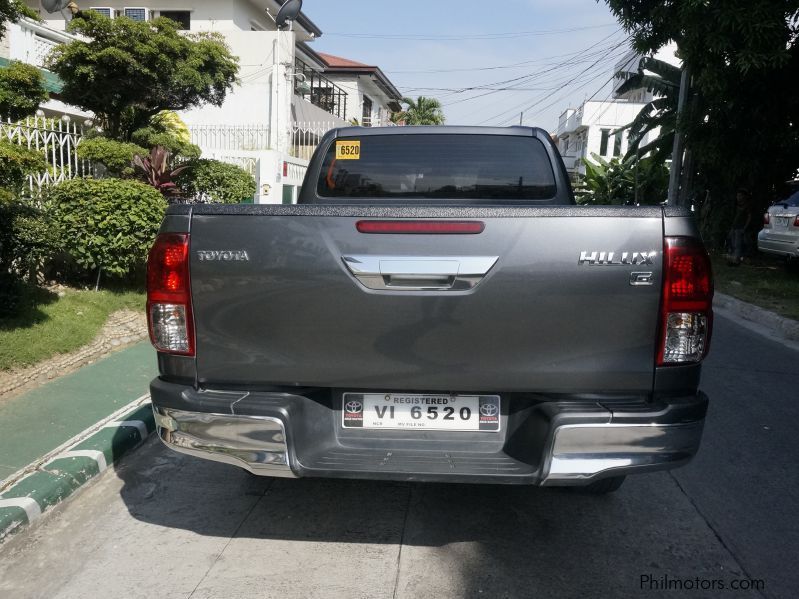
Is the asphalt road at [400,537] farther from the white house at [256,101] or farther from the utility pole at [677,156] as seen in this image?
the utility pole at [677,156]

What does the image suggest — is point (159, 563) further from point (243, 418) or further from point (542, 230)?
point (542, 230)

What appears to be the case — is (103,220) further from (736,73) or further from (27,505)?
(736,73)

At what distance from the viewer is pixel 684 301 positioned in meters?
2.53

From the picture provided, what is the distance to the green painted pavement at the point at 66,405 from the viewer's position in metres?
4.02

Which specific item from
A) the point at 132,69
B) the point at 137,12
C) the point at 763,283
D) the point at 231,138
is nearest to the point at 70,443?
the point at 132,69

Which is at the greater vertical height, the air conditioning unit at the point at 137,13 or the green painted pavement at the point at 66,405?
the air conditioning unit at the point at 137,13

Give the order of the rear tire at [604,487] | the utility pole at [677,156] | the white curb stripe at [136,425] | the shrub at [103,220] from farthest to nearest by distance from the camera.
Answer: the utility pole at [677,156]
the shrub at [103,220]
the white curb stripe at [136,425]
the rear tire at [604,487]

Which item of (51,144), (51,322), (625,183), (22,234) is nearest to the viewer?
(22,234)

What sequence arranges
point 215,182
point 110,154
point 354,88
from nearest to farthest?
1. point 110,154
2. point 215,182
3. point 354,88

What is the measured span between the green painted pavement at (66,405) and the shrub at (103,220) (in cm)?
140

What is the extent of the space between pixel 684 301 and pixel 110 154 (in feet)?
24.9

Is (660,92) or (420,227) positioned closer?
(420,227)

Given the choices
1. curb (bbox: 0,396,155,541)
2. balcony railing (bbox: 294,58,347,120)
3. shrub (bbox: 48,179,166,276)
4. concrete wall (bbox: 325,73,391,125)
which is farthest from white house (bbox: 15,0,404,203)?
curb (bbox: 0,396,155,541)

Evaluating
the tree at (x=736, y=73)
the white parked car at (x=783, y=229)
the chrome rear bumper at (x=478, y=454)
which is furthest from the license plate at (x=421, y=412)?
the white parked car at (x=783, y=229)
